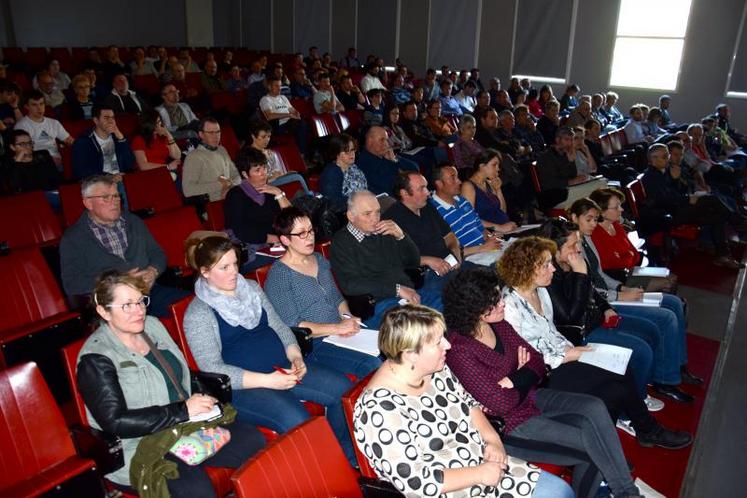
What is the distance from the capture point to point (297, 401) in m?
2.56

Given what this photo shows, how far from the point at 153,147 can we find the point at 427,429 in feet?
13.6

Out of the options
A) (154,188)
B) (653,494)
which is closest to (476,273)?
(653,494)

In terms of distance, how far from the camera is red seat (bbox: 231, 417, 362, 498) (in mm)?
1656

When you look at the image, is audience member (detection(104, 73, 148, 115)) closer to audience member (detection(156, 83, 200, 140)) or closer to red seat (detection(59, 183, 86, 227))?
audience member (detection(156, 83, 200, 140))

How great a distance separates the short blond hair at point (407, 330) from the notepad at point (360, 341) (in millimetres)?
764

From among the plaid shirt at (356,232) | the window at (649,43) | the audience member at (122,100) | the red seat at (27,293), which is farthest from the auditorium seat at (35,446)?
the window at (649,43)

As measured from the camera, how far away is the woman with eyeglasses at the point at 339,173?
4.74m

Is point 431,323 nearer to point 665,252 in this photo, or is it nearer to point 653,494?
point 653,494

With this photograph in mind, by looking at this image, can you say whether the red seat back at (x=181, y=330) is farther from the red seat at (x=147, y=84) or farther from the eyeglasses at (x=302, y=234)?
the red seat at (x=147, y=84)

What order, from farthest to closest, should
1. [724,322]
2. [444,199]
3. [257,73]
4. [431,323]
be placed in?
[257,73], [724,322], [444,199], [431,323]

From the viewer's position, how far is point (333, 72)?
428 inches

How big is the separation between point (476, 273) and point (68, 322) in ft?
6.01

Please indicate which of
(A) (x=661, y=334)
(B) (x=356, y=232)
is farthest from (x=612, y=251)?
(B) (x=356, y=232)

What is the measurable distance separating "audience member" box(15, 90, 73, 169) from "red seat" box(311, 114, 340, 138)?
2.56 m
